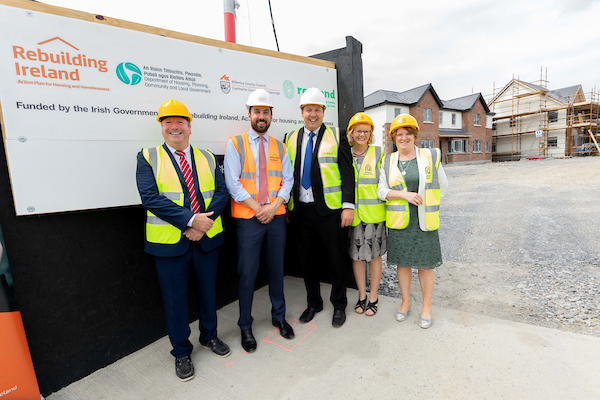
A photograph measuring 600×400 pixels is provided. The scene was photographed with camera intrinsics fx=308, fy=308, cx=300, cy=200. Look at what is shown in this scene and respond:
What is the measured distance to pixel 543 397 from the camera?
81.4 inches

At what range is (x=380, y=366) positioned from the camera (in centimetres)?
249

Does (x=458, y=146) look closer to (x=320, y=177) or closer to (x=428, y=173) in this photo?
(x=428, y=173)

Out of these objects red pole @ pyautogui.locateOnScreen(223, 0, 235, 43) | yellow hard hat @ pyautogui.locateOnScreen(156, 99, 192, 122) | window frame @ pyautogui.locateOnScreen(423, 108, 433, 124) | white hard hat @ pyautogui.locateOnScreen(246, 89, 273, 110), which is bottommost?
yellow hard hat @ pyautogui.locateOnScreen(156, 99, 192, 122)

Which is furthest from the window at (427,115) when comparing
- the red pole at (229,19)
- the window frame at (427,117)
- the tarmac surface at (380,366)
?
the tarmac surface at (380,366)

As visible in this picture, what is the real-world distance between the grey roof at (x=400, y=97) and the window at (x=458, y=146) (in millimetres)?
3913

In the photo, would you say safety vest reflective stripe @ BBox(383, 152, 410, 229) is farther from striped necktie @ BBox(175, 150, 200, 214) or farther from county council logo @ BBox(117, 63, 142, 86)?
county council logo @ BBox(117, 63, 142, 86)

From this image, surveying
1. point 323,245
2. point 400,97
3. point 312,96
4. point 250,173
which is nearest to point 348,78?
point 312,96

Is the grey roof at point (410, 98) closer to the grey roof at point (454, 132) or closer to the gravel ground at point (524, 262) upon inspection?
the grey roof at point (454, 132)

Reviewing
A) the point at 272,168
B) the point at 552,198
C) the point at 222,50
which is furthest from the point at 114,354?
the point at 552,198

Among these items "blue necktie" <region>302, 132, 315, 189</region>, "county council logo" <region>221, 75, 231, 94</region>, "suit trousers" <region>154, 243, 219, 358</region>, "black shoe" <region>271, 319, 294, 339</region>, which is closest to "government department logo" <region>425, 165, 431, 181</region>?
"blue necktie" <region>302, 132, 315, 189</region>

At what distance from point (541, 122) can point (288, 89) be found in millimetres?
34503

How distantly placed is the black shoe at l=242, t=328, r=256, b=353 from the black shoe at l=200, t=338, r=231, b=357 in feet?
0.50

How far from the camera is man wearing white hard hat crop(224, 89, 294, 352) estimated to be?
9.07 ft

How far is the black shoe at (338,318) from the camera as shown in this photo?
3127mm
